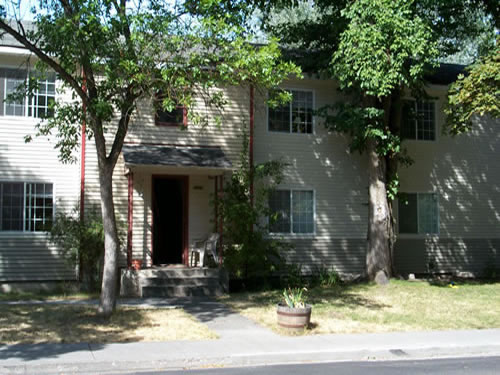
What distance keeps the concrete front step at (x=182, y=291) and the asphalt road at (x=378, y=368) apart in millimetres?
6528

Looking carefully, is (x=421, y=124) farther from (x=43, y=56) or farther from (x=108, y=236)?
(x=43, y=56)

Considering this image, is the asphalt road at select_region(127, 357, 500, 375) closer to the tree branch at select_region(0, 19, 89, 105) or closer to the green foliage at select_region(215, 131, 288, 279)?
the tree branch at select_region(0, 19, 89, 105)

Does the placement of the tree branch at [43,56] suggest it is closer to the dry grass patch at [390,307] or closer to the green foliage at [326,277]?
the dry grass patch at [390,307]

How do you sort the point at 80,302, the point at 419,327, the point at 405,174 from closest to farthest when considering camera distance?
the point at 419,327
the point at 80,302
the point at 405,174

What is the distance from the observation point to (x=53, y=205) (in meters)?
15.1

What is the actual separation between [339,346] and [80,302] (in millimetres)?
6566

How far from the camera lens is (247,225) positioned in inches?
597

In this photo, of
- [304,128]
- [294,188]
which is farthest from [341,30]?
[294,188]

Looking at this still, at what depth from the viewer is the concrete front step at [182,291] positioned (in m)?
14.3

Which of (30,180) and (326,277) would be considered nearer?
(30,180)

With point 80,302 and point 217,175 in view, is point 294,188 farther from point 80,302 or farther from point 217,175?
point 80,302

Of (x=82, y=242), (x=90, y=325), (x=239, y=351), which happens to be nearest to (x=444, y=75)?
(x=82, y=242)

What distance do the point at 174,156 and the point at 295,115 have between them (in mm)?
4471

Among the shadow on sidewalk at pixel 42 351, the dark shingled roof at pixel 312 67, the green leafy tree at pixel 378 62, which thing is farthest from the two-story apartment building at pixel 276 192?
the shadow on sidewalk at pixel 42 351
